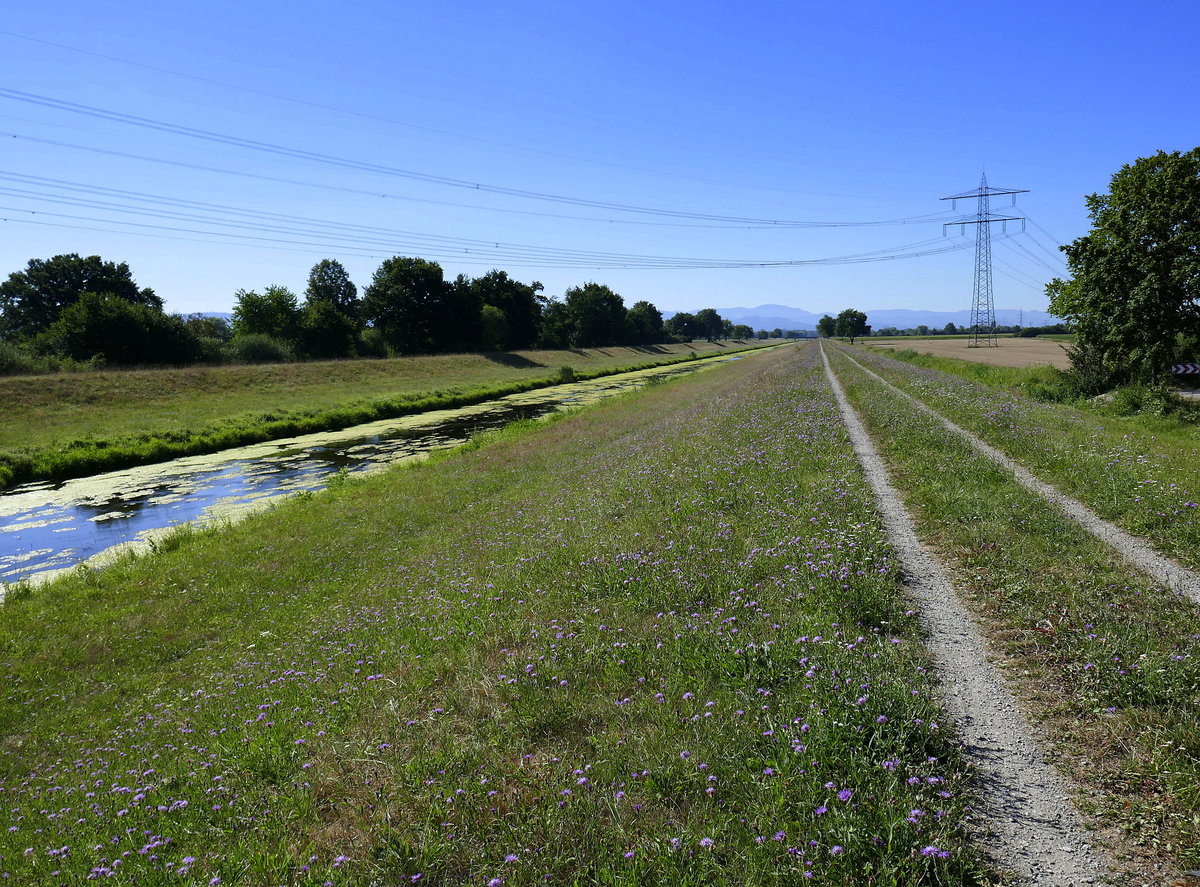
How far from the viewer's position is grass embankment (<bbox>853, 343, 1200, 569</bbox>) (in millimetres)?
8648

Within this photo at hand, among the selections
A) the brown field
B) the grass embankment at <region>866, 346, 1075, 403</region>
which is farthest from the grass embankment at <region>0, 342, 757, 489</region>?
the brown field

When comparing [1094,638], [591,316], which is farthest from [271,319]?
[1094,638]

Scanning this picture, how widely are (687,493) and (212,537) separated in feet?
48.1

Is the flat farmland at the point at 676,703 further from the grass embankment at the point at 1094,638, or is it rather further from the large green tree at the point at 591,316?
the large green tree at the point at 591,316

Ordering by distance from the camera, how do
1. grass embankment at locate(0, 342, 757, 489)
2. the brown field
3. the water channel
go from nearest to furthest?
the water channel, grass embankment at locate(0, 342, 757, 489), the brown field

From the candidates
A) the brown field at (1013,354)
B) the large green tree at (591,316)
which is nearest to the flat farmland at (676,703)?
the brown field at (1013,354)

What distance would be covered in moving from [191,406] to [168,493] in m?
23.9

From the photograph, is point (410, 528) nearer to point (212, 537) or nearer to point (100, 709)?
point (212, 537)

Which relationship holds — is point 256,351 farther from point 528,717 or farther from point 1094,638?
point 1094,638

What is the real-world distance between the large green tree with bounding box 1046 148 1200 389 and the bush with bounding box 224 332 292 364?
75187mm

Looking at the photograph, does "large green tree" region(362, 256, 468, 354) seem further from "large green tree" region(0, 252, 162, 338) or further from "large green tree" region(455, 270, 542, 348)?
"large green tree" region(0, 252, 162, 338)

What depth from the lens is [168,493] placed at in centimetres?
2488

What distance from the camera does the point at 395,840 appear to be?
4055mm

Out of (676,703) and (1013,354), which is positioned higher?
(1013,354)
